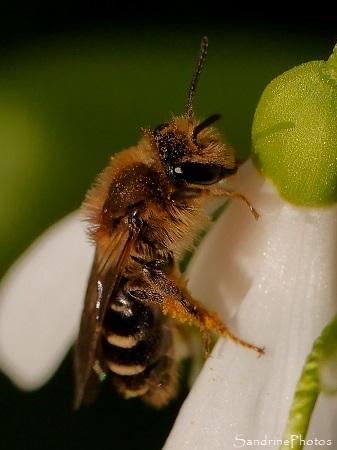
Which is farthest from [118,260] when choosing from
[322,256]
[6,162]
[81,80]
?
[81,80]

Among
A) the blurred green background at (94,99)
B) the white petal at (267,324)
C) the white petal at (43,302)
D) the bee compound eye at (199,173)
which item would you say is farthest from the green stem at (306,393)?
the blurred green background at (94,99)

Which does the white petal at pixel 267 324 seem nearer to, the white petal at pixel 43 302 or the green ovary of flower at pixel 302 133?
the green ovary of flower at pixel 302 133

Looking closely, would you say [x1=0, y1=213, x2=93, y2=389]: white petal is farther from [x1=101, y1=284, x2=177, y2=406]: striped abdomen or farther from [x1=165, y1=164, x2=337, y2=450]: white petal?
[x1=165, y1=164, x2=337, y2=450]: white petal

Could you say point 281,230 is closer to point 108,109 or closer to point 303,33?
point 108,109

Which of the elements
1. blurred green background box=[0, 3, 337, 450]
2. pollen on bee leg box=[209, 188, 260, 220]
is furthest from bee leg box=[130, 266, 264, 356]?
blurred green background box=[0, 3, 337, 450]

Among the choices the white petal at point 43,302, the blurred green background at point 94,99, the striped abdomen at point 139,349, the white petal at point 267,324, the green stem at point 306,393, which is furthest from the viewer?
the blurred green background at point 94,99

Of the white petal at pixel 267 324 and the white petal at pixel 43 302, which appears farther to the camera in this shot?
the white petal at pixel 43 302
